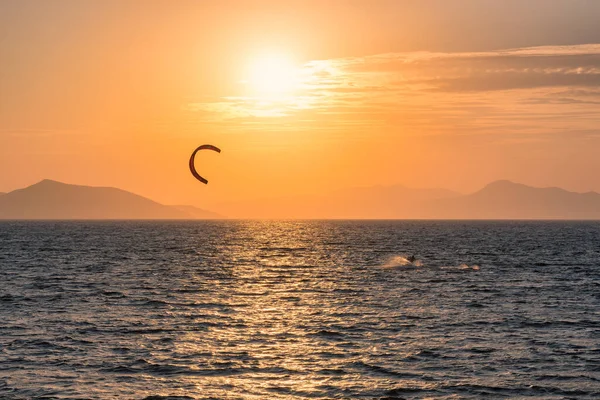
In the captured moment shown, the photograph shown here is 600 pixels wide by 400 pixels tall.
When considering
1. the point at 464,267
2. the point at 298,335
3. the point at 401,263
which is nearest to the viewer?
the point at 298,335

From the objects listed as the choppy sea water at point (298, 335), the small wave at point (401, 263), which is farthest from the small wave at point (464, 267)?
the choppy sea water at point (298, 335)

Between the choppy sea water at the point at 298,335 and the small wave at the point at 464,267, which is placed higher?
the small wave at the point at 464,267

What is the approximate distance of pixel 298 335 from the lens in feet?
154

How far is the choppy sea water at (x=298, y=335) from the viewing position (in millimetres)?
34500

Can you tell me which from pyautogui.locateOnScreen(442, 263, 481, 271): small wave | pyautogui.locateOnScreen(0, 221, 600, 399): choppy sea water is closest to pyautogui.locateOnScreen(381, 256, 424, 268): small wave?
pyautogui.locateOnScreen(442, 263, 481, 271): small wave

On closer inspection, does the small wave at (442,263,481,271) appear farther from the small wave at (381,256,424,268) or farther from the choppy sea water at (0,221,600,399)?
the choppy sea water at (0,221,600,399)

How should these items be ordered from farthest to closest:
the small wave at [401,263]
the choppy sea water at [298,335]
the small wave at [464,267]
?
the small wave at [401,263] < the small wave at [464,267] < the choppy sea water at [298,335]

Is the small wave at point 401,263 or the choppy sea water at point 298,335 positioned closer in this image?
the choppy sea water at point 298,335

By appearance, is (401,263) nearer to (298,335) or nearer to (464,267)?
(464,267)

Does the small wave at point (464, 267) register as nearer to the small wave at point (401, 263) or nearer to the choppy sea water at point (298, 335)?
the small wave at point (401, 263)

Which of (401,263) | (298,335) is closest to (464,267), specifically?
(401,263)

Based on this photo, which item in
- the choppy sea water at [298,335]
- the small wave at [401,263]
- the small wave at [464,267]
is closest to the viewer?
the choppy sea water at [298,335]

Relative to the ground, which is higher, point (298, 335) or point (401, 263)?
point (401, 263)

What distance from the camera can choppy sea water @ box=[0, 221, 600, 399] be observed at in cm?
3450
